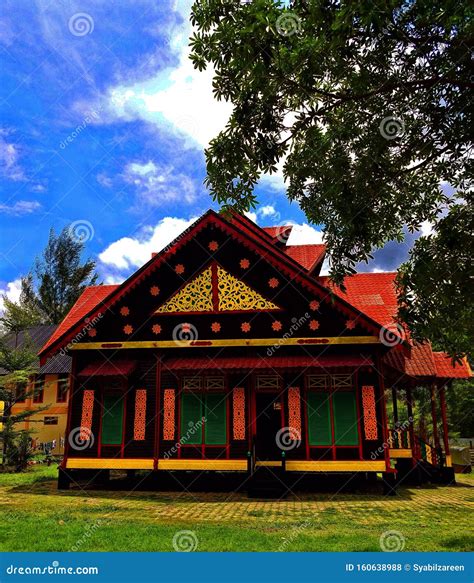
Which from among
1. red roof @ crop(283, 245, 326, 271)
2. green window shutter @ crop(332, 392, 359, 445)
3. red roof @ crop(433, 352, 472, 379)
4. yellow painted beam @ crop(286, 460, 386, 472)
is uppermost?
red roof @ crop(283, 245, 326, 271)

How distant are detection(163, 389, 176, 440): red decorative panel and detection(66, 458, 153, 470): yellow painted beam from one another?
0.94m

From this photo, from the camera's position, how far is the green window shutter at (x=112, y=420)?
1602 cm

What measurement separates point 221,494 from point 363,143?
10.4 metres

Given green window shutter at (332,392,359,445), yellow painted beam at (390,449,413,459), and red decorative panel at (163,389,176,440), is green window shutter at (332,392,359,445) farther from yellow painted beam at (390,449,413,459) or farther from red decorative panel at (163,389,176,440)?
red decorative panel at (163,389,176,440)

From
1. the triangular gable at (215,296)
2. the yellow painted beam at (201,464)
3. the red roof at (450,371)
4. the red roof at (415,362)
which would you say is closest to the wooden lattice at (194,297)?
the triangular gable at (215,296)

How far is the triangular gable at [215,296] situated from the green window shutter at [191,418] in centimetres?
277

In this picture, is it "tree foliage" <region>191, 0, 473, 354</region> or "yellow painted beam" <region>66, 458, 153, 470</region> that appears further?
"yellow painted beam" <region>66, 458, 153, 470</region>

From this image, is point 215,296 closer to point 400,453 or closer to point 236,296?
point 236,296

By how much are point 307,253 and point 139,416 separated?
30.1 feet

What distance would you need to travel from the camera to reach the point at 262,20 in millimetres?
7246

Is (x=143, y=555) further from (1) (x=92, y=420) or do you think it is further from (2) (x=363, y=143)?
(1) (x=92, y=420)

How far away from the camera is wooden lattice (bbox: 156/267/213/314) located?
1603 cm

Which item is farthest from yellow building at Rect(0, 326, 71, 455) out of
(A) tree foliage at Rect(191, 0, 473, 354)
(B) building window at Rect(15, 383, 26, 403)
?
(A) tree foliage at Rect(191, 0, 473, 354)

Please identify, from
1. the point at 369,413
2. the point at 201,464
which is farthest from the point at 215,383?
the point at 369,413
